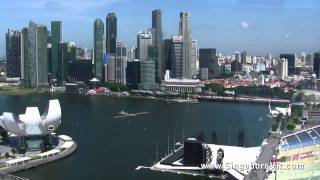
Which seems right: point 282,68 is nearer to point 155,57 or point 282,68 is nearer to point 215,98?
point 155,57

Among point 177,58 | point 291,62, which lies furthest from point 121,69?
point 291,62

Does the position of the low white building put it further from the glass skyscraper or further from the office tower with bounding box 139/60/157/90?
the glass skyscraper

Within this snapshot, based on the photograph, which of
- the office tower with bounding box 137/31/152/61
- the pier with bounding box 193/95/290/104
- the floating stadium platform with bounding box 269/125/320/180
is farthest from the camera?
the office tower with bounding box 137/31/152/61

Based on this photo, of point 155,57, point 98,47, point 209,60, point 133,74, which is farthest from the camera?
point 209,60

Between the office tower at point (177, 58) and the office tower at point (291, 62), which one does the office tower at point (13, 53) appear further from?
the office tower at point (291, 62)

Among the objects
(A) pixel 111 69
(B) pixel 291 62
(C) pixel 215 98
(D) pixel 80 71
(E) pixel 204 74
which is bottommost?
(C) pixel 215 98

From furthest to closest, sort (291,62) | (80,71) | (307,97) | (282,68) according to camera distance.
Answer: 1. (291,62)
2. (282,68)
3. (80,71)
4. (307,97)

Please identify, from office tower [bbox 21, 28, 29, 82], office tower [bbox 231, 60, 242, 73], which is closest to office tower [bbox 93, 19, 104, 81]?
office tower [bbox 21, 28, 29, 82]
